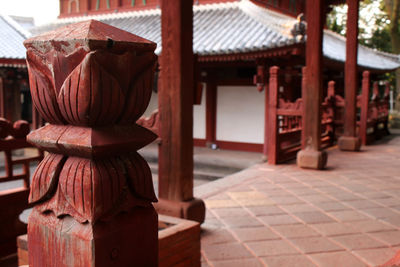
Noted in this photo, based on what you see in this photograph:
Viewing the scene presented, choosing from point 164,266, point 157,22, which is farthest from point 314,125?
point 157,22

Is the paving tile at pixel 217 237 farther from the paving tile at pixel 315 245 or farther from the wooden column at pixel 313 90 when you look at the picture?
the wooden column at pixel 313 90

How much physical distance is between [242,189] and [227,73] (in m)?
7.56

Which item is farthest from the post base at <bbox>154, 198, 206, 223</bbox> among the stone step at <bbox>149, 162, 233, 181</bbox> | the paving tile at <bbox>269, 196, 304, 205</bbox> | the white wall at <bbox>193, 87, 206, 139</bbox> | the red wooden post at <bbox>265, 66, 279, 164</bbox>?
the white wall at <bbox>193, 87, 206, 139</bbox>

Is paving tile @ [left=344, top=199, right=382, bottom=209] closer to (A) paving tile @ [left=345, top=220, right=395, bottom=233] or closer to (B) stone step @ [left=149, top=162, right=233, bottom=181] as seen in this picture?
(A) paving tile @ [left=345, top=220, right=395, bottom=233]

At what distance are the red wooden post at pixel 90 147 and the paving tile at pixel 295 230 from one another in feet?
7.74

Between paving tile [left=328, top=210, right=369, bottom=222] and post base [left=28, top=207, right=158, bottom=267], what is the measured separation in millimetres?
2909

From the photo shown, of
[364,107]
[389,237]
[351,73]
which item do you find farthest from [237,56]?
[389,237]

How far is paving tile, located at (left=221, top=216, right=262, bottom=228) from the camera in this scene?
3314 millimetres

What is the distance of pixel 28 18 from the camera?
62.0ft

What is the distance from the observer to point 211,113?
1198 cm

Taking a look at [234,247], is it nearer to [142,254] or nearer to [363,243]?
[363,243]

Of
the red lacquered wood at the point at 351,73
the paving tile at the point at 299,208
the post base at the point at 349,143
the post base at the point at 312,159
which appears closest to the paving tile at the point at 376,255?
the paving tile at the point at 299,208

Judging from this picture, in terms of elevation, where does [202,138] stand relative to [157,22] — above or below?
Answer: below

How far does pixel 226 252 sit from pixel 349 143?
18.5ft
